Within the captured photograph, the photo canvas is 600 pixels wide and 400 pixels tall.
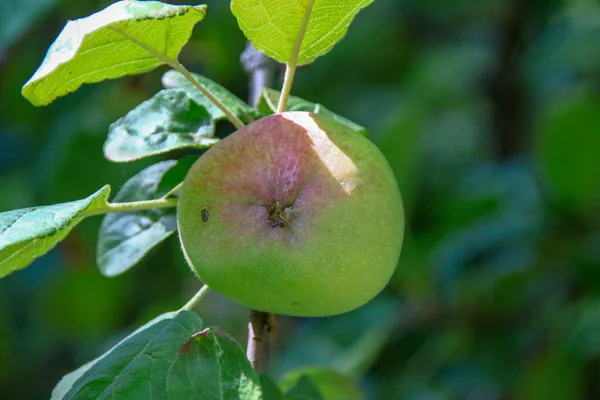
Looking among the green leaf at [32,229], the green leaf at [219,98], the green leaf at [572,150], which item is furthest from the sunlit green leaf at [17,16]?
the green leaf at [572,150]

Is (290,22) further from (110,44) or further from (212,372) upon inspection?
(212,372)

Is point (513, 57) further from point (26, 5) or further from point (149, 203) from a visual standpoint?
point (149, 203)

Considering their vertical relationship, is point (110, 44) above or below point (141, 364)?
above

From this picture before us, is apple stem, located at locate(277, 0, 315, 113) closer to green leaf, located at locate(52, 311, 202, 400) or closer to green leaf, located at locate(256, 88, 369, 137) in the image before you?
green leaf, located at locate(256, 88, 369, 137)

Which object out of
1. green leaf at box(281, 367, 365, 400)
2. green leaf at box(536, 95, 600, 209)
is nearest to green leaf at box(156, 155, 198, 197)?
green leaf at box(281, 367, 365, 400)

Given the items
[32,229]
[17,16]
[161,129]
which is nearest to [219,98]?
[161,129]

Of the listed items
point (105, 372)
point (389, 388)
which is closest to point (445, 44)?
point (389, 388)
